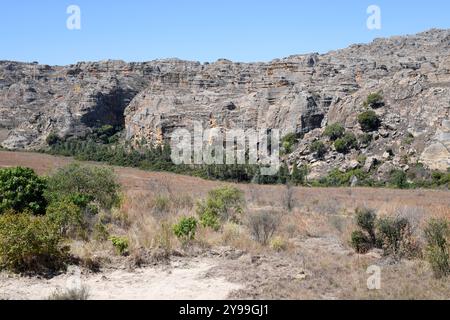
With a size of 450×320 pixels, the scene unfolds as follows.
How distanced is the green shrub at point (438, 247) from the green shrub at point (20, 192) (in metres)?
9.92

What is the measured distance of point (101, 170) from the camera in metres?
16.9

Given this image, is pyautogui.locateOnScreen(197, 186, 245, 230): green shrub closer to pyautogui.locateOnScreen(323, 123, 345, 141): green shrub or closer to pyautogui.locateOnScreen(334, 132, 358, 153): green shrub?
pyautogui.locateOnScreen(334, 132, 358, 153): green shrub

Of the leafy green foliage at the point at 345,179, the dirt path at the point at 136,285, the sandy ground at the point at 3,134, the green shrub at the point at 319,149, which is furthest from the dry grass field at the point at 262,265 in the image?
the sandy ground at the point at 3,134

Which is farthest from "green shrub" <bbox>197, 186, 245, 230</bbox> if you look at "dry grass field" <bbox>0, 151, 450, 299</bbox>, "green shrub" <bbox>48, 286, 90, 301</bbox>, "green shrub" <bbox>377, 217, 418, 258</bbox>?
"green shrub" <bbox>48, 286, 90, 301</bbox>

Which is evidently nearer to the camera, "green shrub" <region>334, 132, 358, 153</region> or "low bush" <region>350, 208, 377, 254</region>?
"low bush" <region>350, 208, 377, 254</region>

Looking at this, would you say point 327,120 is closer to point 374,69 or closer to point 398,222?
point 374,69

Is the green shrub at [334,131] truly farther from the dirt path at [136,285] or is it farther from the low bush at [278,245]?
the dirt path at [136,285]

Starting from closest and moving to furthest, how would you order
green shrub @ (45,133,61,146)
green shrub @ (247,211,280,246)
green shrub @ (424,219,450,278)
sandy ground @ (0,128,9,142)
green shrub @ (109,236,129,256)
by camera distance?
1. green shrub @ (424,219,450,278)
2. green shrub @ (109,236,129,256)
3. green shrub @ (247,211,280,246)
4. green shrub @ (45,133,61,146)
5. sandy ground @ (0,128,9,142)

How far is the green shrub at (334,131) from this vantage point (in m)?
52.2

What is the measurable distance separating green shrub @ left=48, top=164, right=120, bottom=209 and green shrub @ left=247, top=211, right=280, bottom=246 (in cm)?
594

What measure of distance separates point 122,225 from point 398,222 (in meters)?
7.59

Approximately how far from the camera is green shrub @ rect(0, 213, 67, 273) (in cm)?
911

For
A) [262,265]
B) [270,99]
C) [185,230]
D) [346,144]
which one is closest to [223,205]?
[185,230]
